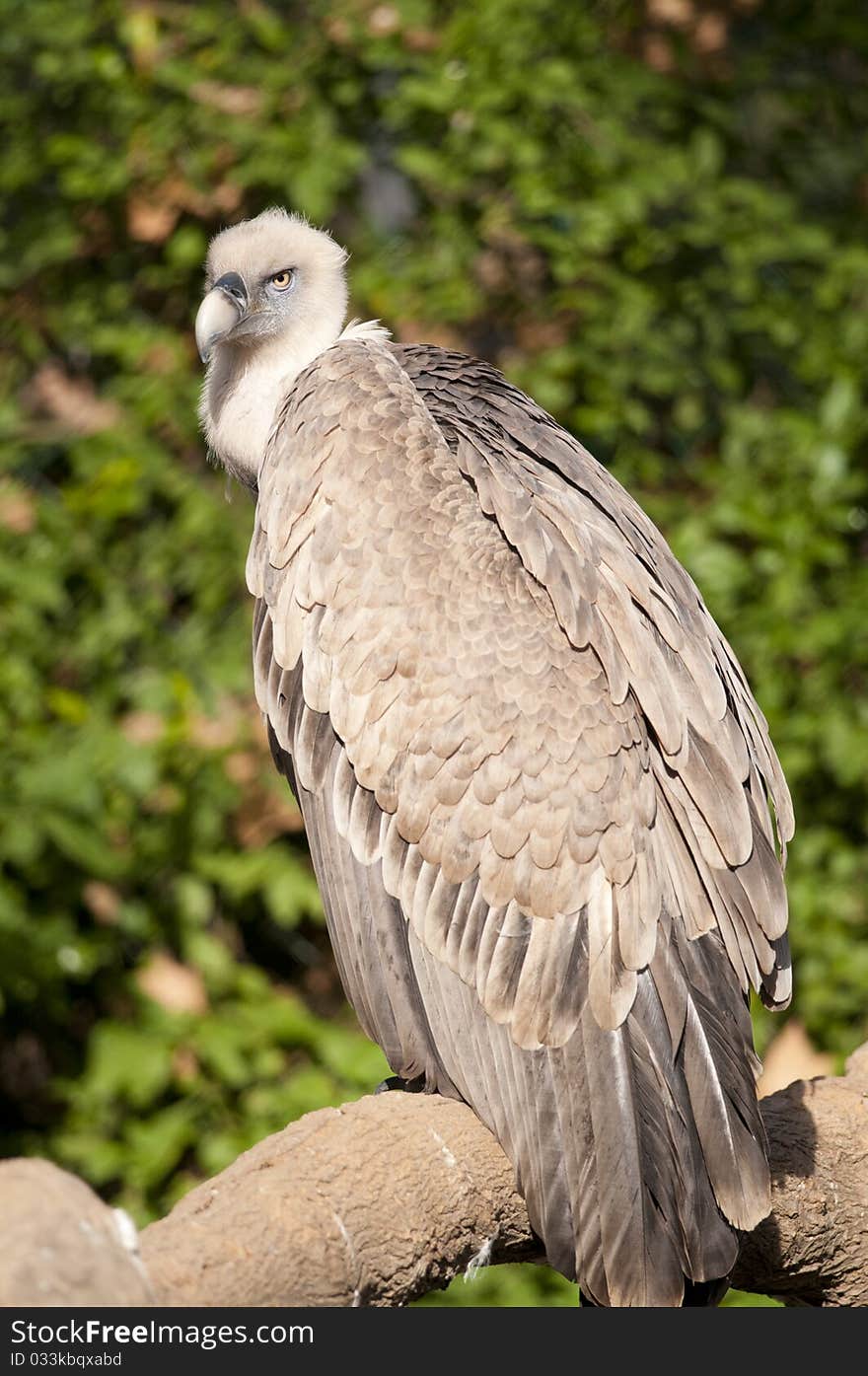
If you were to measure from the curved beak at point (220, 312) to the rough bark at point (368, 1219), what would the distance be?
170cm

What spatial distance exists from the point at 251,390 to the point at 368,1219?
6.45 ft

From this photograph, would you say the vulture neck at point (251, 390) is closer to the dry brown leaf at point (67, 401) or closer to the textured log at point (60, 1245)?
the dry brown leaf at point (67, 401)

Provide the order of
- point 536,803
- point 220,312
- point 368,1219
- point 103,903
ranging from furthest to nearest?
point 103,903 → point 220,312 → point 536,803 → point 368,1219

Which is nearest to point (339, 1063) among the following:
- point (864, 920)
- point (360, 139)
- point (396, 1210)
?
point (864, 920)

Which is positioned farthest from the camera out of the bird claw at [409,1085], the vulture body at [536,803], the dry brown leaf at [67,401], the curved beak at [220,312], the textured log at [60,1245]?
the dry brown leaf at [67,401]

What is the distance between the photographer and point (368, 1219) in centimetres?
249

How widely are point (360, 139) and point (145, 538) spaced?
4.99ft

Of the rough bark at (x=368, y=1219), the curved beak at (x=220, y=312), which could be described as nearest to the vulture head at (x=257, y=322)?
the curved beak at (x=220, y=312)

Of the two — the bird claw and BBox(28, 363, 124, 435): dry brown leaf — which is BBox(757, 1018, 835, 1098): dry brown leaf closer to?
the bird claw

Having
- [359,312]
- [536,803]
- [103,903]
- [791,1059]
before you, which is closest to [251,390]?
[536,803]

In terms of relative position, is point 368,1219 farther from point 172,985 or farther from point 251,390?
point 172,985

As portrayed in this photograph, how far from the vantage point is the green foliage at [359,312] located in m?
5.09

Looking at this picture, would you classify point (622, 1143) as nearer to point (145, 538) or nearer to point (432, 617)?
point (432, 617)

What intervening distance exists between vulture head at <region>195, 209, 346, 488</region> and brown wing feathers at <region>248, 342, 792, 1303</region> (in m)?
0.43
